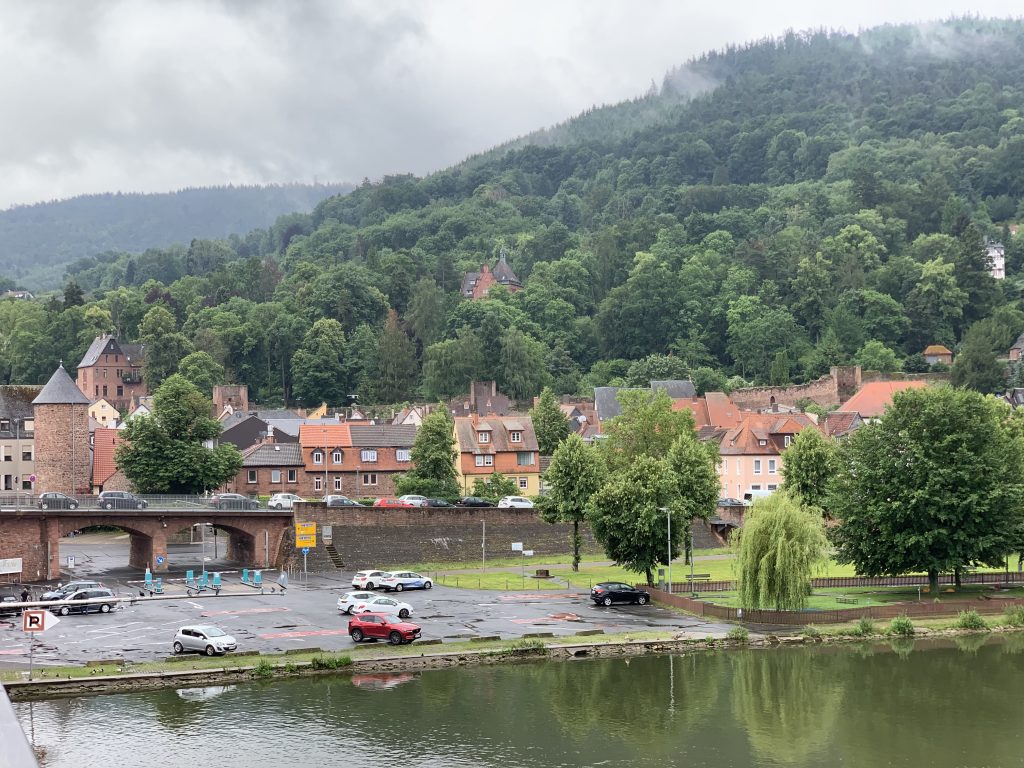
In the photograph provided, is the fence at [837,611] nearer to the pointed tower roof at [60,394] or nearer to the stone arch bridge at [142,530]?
the stone arch bridge at [142,530]

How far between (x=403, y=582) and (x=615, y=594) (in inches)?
454

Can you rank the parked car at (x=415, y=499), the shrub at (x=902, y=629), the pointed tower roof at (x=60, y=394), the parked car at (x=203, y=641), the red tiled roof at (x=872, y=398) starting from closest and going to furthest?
the parked car at (x=203, y=641)
the shrub at (x=902, y=629)
the parked car at (x=415, y=499)
the pointed tower roof at (x=60, y=394)
the red tiled roof at (x=872, y=398)

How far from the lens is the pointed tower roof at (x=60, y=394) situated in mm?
90875

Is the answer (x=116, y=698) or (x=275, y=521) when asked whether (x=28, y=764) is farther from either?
(x=275, y=521)

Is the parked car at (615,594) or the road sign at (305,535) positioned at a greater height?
the road sign at (305,535)

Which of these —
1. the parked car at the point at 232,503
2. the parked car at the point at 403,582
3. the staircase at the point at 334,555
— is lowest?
the parked car at the point at 403,582

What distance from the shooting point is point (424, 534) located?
81.2 meters

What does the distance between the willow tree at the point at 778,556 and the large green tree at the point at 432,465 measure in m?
37.5

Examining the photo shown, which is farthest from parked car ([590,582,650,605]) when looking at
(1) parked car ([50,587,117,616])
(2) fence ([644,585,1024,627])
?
(1) parked car ([50,587,117,616])

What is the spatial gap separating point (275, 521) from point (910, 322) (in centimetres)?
10527

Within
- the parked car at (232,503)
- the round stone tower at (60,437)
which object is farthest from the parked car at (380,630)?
the round stone tower at (60,437)

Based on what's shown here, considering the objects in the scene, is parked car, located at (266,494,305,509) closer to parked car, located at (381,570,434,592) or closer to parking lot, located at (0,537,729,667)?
parking lot, located at (0,537,729,667)

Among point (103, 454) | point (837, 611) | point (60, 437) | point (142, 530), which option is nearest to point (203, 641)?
point (837, 611)

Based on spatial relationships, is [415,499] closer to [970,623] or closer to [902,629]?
[902,629]
